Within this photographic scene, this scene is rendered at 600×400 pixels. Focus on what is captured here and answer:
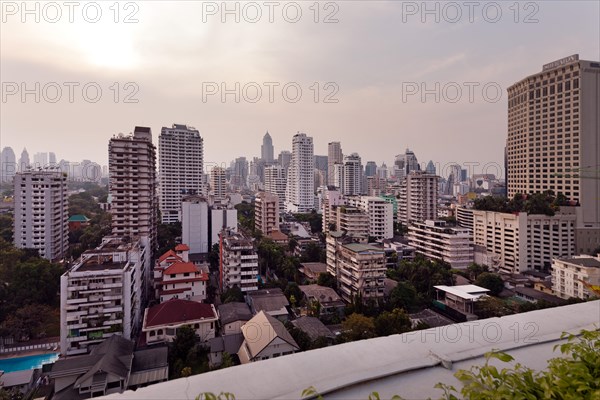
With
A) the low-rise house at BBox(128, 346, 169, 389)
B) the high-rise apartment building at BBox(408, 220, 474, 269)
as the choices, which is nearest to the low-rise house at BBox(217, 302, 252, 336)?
the low-rise house at BBox(128, 346, 169, 389)

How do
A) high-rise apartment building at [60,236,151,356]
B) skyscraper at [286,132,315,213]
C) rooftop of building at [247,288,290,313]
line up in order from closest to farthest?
1. high-rise apartment building at [60,236,151,356]
2. rooftop of building at [247,288,290,313]
3. skyscraper at [286,132,315,213]

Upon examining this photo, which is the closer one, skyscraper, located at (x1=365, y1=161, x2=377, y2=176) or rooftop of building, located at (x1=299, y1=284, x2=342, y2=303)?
rooftop of building, located at (x1=299, y1=284, x2=342, y2=303)

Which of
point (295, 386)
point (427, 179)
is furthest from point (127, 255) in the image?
point (427, 179)

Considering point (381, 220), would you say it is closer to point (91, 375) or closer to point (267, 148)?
point (91, 375)

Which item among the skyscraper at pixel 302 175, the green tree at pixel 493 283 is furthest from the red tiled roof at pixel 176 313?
the skyscraper at pixel 302 175

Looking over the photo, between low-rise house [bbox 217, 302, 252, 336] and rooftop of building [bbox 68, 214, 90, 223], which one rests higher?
rooftop of building [bbox 68, 214, 90, 223]

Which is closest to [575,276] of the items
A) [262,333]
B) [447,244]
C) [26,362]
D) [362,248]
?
[447,244]

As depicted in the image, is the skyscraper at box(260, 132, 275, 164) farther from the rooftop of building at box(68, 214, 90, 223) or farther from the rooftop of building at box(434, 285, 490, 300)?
the rooftop of building at box(434, 285, 490, 300)
